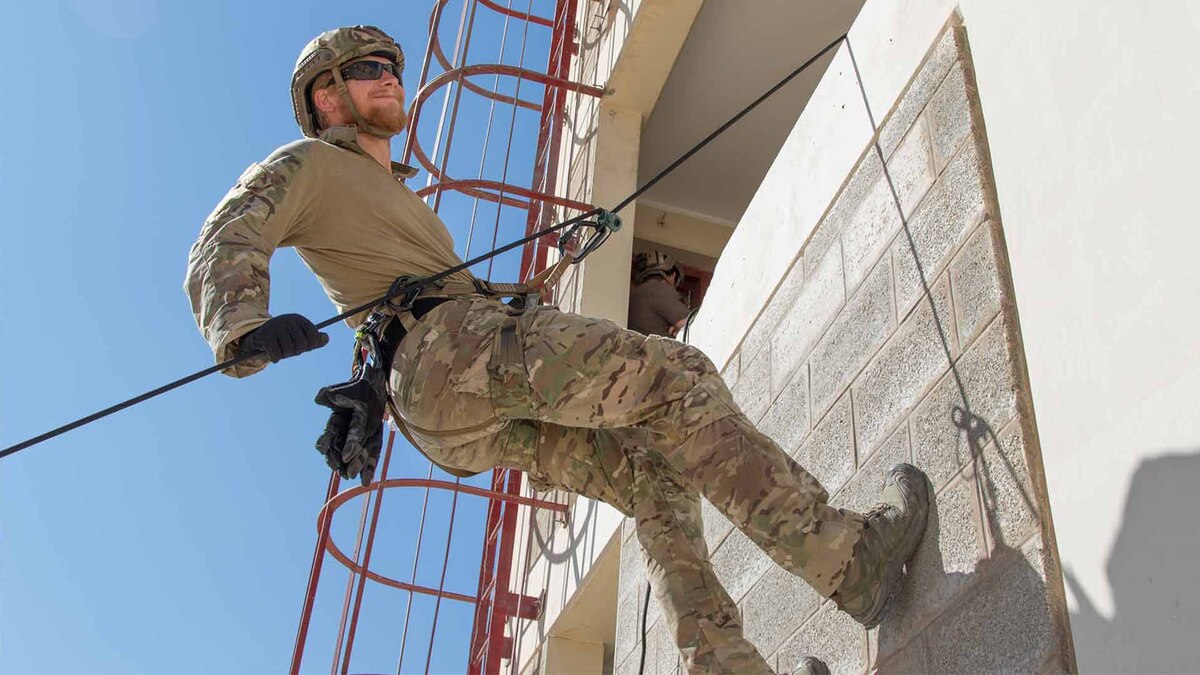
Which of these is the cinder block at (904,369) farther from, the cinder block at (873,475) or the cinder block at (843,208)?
the cinder block at (843,208)

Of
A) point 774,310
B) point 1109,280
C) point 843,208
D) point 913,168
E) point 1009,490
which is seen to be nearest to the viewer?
point 1109,280

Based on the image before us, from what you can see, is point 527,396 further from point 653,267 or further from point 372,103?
point 653,267

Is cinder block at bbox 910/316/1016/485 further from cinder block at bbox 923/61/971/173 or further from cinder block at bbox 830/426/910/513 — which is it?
cinder block at bbox 923/61/971/173

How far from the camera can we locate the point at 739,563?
4516 mm

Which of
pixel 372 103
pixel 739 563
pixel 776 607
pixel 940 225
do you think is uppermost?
pixel 372 103

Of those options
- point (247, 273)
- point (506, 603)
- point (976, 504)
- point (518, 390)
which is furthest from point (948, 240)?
point (506, 603)

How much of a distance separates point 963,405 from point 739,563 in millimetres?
1492

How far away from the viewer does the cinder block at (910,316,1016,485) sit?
307 centimetres

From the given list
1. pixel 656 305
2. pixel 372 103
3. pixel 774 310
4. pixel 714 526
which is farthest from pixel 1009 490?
pixel 656 305

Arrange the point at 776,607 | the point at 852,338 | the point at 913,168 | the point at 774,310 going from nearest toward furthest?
the point at 913,168, the point at 852,338, the point at 776,607, the point at 774,310

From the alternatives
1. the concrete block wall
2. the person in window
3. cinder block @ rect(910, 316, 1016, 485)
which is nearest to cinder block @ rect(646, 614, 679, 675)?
the concrete block wall

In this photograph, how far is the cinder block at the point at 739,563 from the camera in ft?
14.2

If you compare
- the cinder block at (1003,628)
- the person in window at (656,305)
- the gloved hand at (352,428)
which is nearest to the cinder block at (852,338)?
the cinder block at (1003,628)

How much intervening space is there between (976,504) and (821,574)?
0.45 metres
